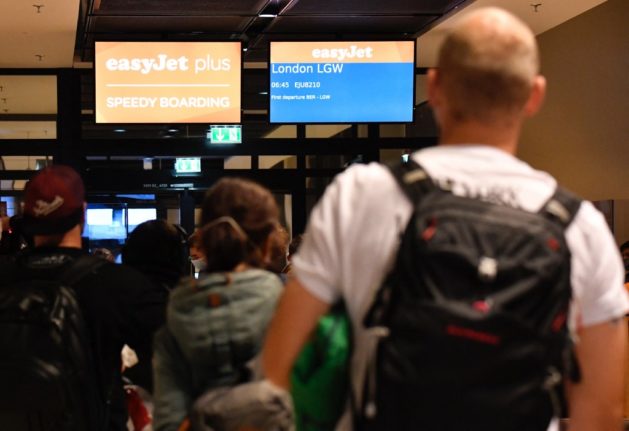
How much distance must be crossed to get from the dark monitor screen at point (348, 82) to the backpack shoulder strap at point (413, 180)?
630 centimetres

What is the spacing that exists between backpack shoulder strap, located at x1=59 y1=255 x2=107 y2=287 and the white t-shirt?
126 centimetres

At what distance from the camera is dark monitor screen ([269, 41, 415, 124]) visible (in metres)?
7.74

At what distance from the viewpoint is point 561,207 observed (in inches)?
57.5

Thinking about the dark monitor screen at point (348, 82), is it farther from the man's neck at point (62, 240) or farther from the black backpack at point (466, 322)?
the black backpack at point (466, 322)

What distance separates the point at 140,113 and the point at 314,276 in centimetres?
648

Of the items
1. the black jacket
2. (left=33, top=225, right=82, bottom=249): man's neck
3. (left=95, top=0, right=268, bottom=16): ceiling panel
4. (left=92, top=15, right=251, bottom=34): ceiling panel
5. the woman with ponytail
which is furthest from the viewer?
(left=92, top=15, right=251, bottom=34): ceiling panel

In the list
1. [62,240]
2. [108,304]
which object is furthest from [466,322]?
[62,240]

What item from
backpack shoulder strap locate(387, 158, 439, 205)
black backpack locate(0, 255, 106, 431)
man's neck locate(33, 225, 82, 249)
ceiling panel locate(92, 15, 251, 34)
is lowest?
black backpack locate(0, 255, 106, 431)

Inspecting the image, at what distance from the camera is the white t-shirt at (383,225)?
143 cm

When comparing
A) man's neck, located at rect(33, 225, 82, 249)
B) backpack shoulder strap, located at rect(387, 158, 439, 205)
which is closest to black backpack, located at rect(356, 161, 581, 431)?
backpack shoulder strap, located at rect(387, 158, 439, 205)

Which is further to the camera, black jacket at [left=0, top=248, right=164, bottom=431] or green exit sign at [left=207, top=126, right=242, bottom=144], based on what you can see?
green exit sign at [left=207, top=126, right=242, bottom=144]

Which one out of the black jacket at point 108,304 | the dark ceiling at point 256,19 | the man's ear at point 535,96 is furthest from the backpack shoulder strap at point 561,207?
the dark ceiling at point 256,19

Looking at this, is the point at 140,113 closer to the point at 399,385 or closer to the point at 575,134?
the point at 575,134

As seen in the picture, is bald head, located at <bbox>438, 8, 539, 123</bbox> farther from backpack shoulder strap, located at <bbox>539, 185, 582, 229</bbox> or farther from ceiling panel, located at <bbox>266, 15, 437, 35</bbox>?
ceiling panel, located at <bbox>266, 15, 437, 35</bbox>
